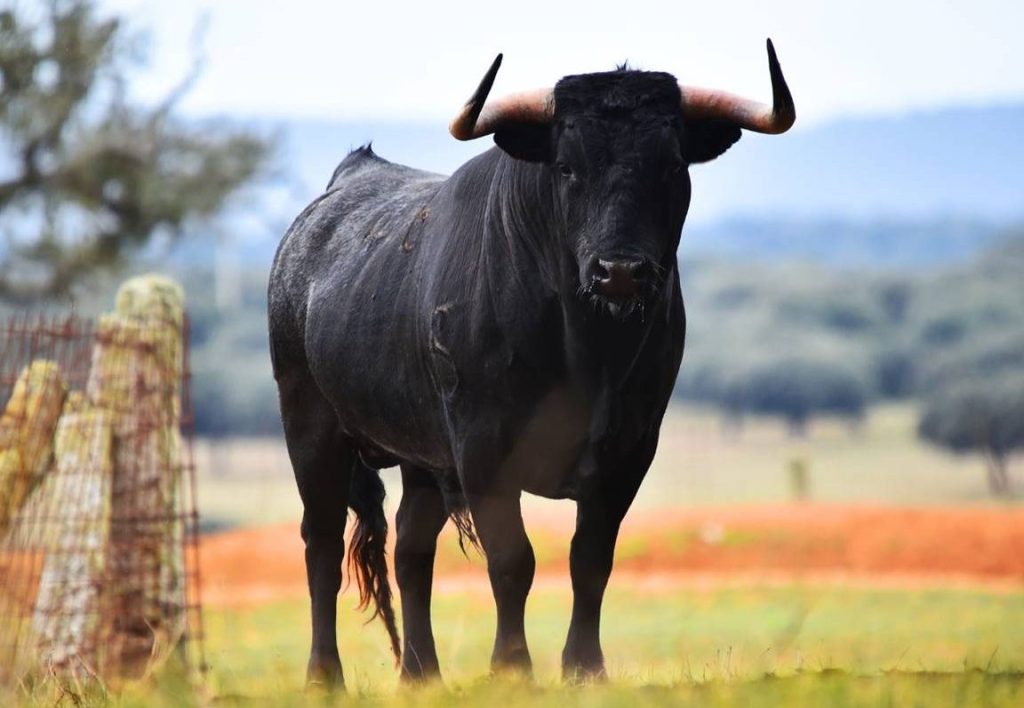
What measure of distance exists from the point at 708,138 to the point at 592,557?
167 centimetres

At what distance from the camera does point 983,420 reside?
61.8 m

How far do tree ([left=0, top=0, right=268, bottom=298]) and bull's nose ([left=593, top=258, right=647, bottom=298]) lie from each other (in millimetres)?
30253

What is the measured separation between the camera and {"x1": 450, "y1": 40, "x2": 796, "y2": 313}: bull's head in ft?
21.1

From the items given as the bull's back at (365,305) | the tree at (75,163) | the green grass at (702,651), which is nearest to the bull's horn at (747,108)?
the bull's back at (365,305)

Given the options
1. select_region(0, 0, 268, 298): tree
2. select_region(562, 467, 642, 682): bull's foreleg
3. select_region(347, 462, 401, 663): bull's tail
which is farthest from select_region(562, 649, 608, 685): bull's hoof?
select_region(0, 0, 268, 298): tree

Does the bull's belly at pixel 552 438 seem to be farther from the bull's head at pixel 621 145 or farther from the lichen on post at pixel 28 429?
the lichen on post at pixel 28 429

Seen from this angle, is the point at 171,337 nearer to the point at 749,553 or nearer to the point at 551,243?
the point at 551,243

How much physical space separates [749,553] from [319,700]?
20.9 m

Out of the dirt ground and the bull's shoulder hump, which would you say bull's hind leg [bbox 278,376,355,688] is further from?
the dirt ground

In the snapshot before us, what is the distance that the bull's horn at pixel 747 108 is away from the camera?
21.7ft

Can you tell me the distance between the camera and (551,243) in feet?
22.9

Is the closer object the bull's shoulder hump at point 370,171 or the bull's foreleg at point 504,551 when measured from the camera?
the bull's foreleg at point 504,551

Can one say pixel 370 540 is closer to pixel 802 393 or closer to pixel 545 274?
pixel 545 274

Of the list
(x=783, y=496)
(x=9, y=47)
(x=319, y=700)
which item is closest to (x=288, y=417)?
(x=319, y=700)
